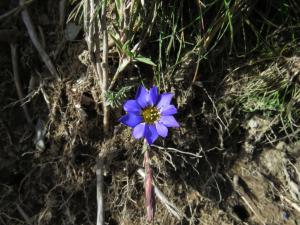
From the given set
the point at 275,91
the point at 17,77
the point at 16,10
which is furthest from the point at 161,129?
the point at 16,10

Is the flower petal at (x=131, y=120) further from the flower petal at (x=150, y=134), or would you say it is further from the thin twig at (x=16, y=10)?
the thin twig at (x=16, y=10)

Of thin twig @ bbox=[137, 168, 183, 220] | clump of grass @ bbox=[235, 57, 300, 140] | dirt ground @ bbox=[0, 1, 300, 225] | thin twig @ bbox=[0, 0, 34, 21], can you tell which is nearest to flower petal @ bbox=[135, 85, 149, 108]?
dirt ground @ bbox=[0, 1, 300, 225]

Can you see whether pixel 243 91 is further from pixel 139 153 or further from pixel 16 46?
pixel 16 46

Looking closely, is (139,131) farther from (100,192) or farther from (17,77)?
(17,77)

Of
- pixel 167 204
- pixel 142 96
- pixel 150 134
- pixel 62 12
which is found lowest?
pixel 167 204

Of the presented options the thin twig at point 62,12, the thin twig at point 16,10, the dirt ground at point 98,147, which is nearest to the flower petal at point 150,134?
the dirt ground at point 98,147

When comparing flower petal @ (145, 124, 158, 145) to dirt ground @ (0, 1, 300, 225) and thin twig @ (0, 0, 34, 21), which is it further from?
thin twig @ (0, 0, 34, 21)

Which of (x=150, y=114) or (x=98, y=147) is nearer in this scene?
(x=150, y=114)
